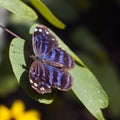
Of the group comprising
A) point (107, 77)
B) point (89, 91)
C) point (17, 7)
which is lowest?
point (107, 77)

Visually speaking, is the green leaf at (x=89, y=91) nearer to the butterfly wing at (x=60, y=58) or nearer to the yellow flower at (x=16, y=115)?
the butterfly wing at (x=60, y=58)

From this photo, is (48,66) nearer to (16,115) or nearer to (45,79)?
(45,79)

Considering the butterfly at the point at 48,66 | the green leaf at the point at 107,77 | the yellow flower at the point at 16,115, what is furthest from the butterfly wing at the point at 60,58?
the green leaf at the point at 107,77

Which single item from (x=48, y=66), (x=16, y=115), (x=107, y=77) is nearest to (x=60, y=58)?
(x=48, y=66)

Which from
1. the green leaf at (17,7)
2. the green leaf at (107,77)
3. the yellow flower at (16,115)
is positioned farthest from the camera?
the green leaf at (107,77)

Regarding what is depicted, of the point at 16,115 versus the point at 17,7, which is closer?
the point at 17,7

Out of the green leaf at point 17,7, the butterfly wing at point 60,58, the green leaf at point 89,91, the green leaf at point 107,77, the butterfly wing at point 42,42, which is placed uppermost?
the green leaf at point 17,7

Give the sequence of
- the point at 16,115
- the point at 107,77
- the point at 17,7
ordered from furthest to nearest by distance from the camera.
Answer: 1. the point at 107,77
2. the point at 16,115
3. the point at 17,7

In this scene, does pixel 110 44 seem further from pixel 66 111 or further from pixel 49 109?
pixel 49 109
